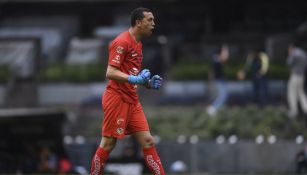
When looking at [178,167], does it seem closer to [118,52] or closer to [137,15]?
[137,15]

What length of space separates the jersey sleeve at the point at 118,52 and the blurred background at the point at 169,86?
9.73 meters

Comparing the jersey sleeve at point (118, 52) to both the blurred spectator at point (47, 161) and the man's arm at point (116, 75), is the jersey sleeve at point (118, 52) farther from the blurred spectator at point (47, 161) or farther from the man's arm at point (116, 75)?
the blurred spectator at point (47, 161)

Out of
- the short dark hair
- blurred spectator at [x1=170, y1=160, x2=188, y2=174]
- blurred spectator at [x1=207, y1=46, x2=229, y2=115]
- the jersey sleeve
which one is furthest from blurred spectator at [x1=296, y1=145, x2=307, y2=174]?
the jersey sleeve

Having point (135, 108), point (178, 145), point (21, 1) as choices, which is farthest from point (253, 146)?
point (21, 1)

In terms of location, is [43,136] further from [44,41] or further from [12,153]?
[44,41]

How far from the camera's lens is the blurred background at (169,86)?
22.8m

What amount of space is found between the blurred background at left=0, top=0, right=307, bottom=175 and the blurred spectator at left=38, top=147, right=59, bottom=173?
26 millimetres

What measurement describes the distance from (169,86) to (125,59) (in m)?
16.7

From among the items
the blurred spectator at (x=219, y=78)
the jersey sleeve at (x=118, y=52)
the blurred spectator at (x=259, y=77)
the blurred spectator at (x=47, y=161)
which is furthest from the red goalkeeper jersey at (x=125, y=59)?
the blurred spectator at (x=259, y=77)

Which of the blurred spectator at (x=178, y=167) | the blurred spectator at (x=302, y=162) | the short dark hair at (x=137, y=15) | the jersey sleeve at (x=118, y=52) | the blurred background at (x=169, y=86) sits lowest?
the blurred spectator at (x=178, y=167)

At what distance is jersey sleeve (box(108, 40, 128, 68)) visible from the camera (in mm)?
11844

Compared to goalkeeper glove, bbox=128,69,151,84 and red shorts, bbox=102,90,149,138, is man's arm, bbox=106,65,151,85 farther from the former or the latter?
red shorts, bbox=102,90,149,138

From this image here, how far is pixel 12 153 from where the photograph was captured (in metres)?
23.4

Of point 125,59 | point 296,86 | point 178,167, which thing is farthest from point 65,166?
point 125,59
